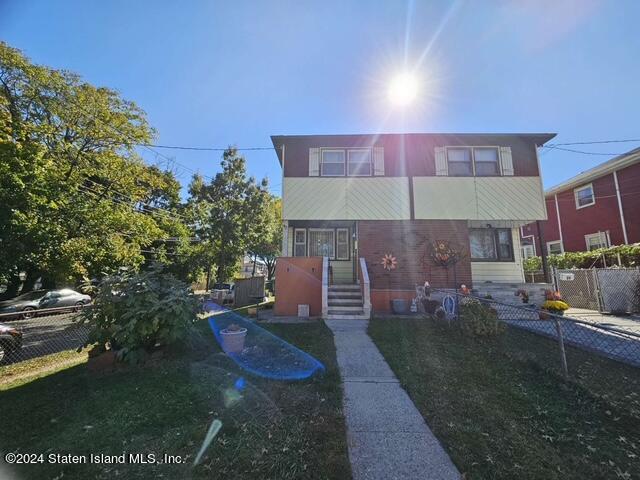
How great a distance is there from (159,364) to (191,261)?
18.7 metres

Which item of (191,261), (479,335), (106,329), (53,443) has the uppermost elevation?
(191,261)

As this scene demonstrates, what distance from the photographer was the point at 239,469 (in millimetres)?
2266

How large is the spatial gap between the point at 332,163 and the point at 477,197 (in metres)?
5.69

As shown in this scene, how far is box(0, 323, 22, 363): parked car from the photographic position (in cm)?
557

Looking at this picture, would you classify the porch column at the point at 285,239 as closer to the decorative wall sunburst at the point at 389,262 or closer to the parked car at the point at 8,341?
the decorative wall sunburst at the point at 389,262

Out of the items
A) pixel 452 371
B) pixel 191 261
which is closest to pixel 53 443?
pixel 452 371

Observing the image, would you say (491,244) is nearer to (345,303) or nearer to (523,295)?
(523,295)

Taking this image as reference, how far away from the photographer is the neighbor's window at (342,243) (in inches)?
453

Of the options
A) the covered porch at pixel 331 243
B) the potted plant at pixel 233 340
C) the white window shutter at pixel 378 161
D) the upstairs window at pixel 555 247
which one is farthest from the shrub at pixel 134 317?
the upstairs window at pixel 555 247

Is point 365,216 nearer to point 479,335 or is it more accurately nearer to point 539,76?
point 479,335

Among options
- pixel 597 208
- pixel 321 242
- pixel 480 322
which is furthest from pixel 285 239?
pixel 597 208

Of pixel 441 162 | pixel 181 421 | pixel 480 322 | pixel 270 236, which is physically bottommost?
pixel 181 421

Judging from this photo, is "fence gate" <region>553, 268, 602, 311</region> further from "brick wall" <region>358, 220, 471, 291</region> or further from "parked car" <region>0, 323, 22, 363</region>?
"parked car" <region>0, 323, 22, 363</region>

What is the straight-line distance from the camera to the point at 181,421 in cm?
300
